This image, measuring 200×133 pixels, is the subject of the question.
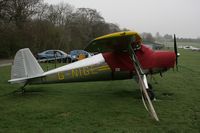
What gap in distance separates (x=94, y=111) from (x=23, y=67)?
361cm

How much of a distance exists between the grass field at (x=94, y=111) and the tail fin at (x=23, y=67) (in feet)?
2.13

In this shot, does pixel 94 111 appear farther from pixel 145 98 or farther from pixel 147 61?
pixel 147 61

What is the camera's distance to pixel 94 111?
7.93 meters

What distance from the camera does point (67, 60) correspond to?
30.5 metres

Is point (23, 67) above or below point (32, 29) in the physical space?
below

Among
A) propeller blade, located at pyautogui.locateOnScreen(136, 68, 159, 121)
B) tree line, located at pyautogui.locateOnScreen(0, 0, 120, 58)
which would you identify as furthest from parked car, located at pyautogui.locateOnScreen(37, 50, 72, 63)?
Answer: propeller blade, located at pyautogui.locateOnScreen(136, 68, 159, 121)

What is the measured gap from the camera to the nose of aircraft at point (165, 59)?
10.3m

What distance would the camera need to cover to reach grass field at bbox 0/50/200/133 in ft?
21.0

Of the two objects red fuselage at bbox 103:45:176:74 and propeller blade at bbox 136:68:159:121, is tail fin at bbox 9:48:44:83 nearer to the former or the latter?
red fuselage at bbox 103:45:176:74

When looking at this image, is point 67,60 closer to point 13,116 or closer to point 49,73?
point 49,73

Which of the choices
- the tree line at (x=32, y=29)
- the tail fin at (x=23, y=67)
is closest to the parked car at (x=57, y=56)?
the tree line at (x=32, y=29)

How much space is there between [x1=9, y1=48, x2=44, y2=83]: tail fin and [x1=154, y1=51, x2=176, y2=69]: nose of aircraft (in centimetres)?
446

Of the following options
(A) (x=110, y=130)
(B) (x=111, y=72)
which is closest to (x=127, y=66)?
(B) (x=111, y=72)

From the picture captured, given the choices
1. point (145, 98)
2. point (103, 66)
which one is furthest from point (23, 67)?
point (145, 98)
